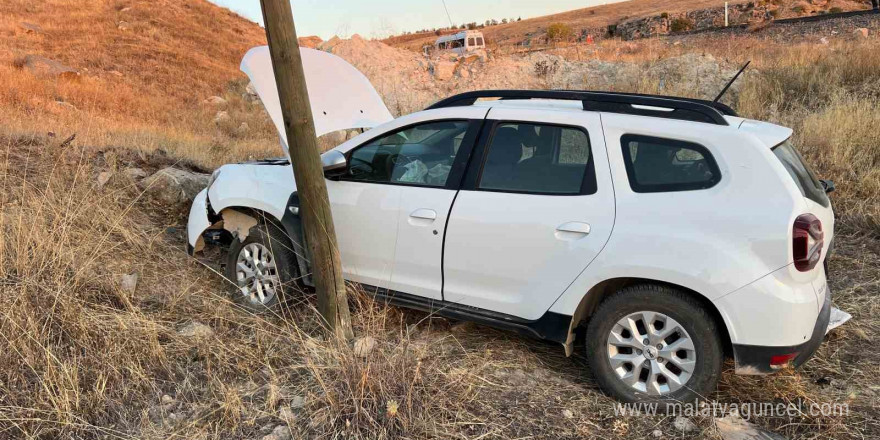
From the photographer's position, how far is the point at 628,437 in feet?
9.43

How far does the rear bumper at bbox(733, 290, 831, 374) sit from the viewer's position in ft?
9.07

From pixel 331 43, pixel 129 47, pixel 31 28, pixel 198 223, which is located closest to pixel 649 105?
pixel 198 223

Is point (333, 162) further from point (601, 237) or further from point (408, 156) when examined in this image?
point (601, 237)

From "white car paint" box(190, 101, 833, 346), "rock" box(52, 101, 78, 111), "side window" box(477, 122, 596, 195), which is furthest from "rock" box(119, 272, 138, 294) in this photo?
"rock" box(52, 101, 78, 111)

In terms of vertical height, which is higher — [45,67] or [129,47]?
[129,47]

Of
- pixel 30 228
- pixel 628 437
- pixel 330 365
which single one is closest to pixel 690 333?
pixel 628 437

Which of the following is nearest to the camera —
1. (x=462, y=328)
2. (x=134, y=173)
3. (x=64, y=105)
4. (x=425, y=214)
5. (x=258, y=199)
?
(x=425, y=214)

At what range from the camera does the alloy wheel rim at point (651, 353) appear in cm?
295

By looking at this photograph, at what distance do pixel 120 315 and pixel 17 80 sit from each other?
14.3 meters

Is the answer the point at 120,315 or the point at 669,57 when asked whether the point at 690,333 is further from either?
the point at 669,57

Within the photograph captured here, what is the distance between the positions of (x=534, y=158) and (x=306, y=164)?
136 centimetres

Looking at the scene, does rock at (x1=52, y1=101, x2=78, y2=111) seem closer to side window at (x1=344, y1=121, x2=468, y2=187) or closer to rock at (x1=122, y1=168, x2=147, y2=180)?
rock at (x1=122, y1=168, x2=147, y2=180)

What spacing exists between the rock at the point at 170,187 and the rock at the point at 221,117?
28.6 ft

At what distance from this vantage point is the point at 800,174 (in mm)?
2975
